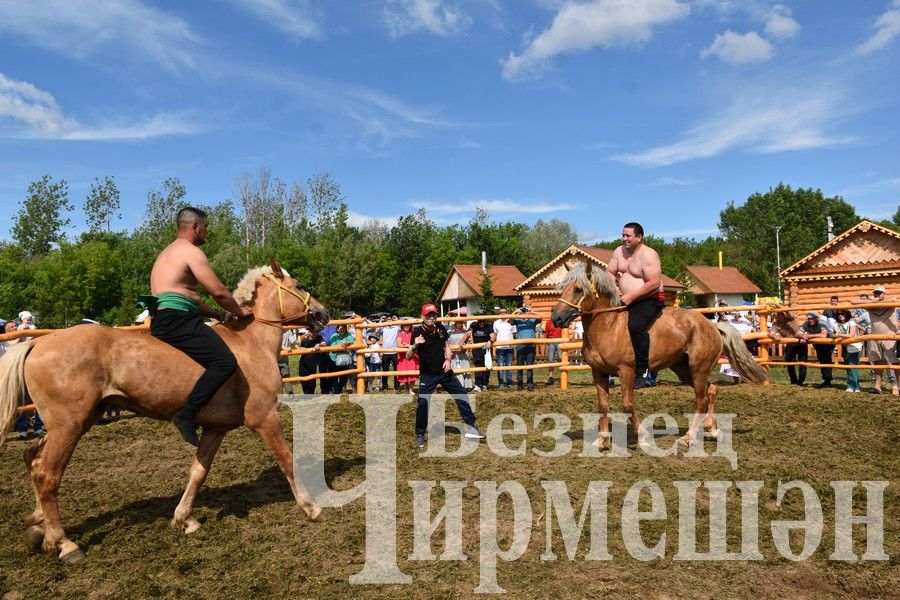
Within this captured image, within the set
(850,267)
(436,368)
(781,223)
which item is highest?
(781,223)

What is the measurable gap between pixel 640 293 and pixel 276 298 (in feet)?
13.0

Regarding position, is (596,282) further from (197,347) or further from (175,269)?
(175,269)

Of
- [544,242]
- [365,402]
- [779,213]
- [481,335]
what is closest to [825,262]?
[481,335]

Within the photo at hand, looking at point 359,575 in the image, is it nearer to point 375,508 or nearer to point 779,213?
point 375,508

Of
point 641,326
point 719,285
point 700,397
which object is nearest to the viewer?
point 641,326

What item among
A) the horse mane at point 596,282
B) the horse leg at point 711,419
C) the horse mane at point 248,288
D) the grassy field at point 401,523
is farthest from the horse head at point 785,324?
the horse mane at point 248,288

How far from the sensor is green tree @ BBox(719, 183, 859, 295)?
249 ft

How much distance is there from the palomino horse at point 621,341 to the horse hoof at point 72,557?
4.90 meters

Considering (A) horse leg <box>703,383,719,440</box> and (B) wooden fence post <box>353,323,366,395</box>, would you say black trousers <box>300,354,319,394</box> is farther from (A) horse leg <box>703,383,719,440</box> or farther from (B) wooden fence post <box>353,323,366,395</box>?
(A) horse leg <box>703,383,719,440</box>

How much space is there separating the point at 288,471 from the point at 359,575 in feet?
4.59

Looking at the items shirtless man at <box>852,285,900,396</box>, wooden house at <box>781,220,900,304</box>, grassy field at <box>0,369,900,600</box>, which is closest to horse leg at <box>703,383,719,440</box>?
grassy field at <box>0,369,900,600</box>

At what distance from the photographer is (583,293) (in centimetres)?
718

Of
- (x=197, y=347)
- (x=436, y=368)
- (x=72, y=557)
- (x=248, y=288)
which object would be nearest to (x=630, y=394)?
(x=436, y=368)

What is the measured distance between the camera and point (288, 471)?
5285mm
